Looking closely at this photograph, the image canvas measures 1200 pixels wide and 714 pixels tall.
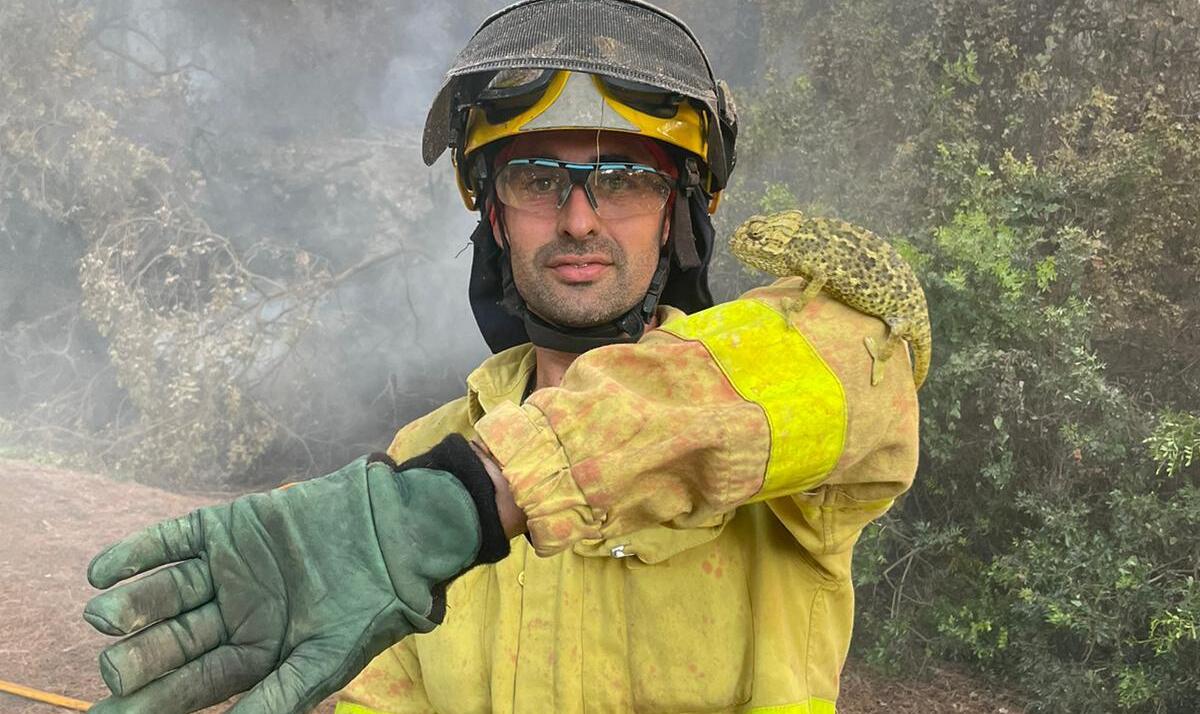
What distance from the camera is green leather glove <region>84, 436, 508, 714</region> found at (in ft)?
4.09

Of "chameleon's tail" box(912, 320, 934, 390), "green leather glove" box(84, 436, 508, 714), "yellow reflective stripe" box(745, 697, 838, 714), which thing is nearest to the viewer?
"green leather glove" box(84, 436, 508, 714)

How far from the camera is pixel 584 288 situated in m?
2.14

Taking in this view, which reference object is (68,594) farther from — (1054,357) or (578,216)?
(1054,357)

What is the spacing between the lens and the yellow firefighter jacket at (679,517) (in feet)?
4.26

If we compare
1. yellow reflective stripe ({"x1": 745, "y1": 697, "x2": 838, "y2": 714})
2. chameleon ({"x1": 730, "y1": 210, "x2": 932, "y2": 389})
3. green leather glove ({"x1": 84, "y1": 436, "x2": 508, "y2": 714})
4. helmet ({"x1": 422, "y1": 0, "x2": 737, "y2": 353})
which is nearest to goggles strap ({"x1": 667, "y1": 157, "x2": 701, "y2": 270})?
helmet ({"x1": 422, "y1": 0, "x2": 737, "y2": 353})

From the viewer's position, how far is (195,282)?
962 centimetres

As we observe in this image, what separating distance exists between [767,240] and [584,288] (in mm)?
537

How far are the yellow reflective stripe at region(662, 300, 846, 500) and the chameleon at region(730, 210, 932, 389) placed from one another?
0.35ft

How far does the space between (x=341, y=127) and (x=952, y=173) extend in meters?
7.57

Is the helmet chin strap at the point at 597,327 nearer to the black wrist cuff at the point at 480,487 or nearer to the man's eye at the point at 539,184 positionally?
the man's eye at the point at 539,184

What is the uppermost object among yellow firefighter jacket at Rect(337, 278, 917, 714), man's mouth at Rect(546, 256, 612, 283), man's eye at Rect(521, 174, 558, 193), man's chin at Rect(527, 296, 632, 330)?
man's eye at Rect(521, 174, 558, 193)

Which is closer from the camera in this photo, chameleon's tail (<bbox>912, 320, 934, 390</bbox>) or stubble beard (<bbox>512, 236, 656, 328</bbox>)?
chameleon's tail (<bbox>912, 320, 934, 390</bbox>)

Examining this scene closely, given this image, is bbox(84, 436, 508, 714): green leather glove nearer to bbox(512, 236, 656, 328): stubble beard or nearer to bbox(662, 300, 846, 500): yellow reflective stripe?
bbox(662, 300, 846, 500): yellow reflective stripe

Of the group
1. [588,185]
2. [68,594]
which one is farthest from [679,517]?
[68,594]
